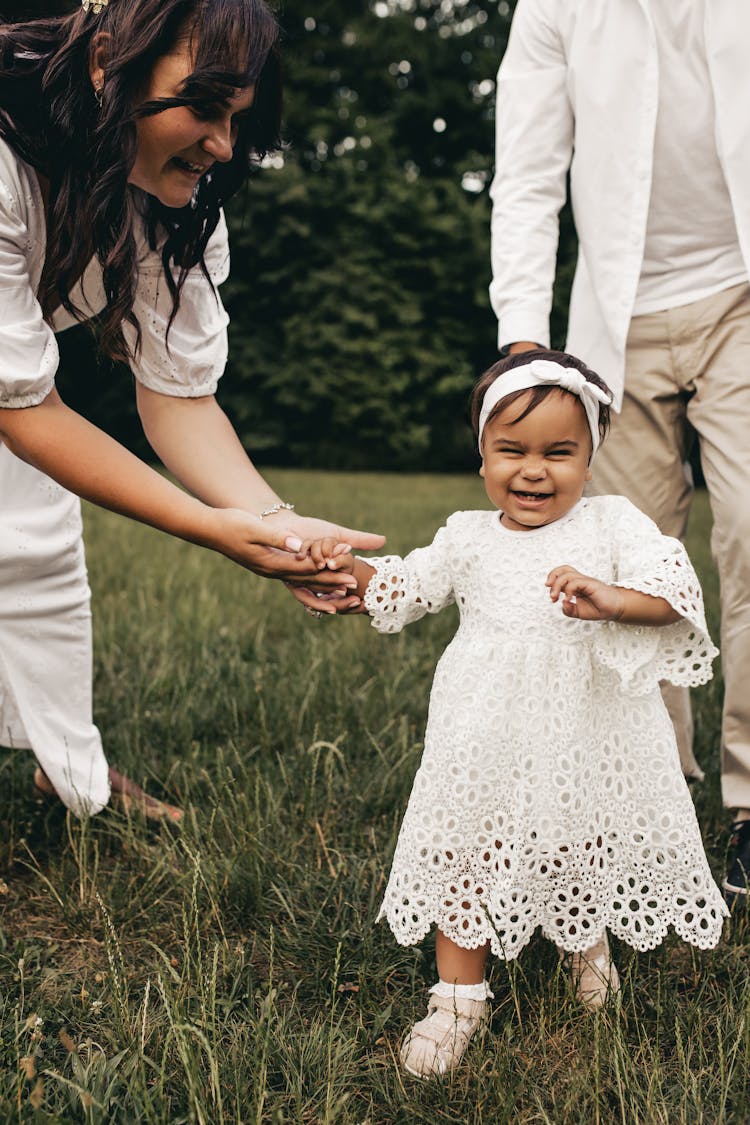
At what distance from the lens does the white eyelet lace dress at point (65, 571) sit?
9.03ft

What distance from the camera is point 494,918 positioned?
2.06 m

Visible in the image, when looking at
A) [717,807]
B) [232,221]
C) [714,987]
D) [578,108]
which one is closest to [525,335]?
[578,108]

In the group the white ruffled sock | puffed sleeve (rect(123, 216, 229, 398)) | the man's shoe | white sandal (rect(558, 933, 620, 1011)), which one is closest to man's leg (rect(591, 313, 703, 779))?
the man's shoe

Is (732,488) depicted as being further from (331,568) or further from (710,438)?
(331,568)

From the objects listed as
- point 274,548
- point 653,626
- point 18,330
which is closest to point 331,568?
point 274,548

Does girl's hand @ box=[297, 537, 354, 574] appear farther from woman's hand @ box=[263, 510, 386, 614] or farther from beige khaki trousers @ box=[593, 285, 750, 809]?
beige khaki trousers @ box=[593, 285, 750, 809]

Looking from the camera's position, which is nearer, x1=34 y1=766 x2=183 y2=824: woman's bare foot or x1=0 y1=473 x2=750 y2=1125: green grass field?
x1=0 y1=473 x2=750 y2=1125: green grass field

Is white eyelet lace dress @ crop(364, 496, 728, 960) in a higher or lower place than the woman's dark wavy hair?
lower

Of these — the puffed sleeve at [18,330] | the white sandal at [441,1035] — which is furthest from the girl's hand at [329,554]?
the white sandal at [441,1035]

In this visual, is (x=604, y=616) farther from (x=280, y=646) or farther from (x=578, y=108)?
(x=280, y=646)

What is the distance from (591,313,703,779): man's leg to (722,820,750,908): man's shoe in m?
0.83

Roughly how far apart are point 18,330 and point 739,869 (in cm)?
204

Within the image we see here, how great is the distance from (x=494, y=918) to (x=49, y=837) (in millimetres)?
1356

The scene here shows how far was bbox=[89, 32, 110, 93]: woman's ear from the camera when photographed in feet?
7.20
